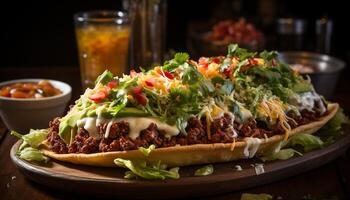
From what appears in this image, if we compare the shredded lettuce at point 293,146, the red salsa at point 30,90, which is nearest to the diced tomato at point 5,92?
the red salsa at point 30,90

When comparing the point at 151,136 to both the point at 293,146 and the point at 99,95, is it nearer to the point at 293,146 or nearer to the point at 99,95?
the point at 99,95

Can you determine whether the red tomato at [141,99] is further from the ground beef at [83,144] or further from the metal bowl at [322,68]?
the metal bowl at [322,68]

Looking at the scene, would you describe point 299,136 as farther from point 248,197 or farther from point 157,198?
point 157,198

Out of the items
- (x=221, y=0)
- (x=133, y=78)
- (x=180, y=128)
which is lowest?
(x=221, y=0)

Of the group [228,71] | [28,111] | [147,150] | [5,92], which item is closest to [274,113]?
[228,71]

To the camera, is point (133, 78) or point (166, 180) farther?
point (133, 78)

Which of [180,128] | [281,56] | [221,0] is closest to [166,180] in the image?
[180,128]
